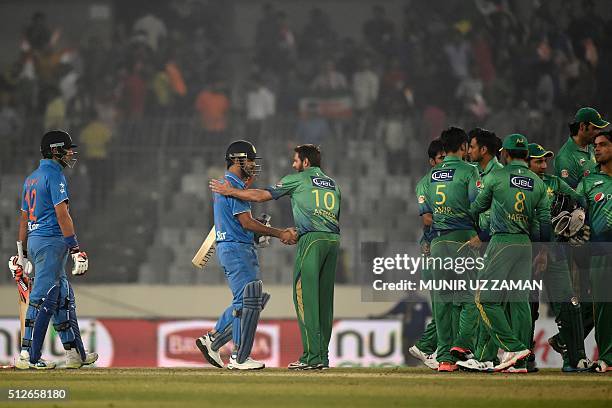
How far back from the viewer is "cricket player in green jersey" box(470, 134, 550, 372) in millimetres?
10961

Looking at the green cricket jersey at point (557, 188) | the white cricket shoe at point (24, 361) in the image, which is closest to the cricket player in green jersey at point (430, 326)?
the green cricket jersey at point (557, 188)

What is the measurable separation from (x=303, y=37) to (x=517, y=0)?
15.6ft

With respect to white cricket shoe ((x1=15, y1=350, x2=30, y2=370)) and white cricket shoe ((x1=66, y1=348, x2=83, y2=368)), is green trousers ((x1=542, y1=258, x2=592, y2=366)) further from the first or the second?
white cricket shoe ((x1=15, y1=350, x2=30, y2=370))

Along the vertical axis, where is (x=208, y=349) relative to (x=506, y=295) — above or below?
below

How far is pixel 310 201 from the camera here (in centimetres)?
1141

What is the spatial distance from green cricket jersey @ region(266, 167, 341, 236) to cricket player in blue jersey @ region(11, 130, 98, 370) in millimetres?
2055

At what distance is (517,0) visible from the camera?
2475 centimetres

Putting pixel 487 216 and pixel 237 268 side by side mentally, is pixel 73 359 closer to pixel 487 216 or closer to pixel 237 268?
pixel 237 268

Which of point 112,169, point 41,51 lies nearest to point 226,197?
point 112,169

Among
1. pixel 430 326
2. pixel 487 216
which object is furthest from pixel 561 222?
pixel 430 326

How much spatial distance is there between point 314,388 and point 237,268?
1.96 metres

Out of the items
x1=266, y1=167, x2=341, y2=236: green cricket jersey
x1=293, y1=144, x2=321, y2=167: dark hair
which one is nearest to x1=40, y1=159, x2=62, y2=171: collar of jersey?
x1=266, y1=167, x2=341, y2=236: green cricket jersey

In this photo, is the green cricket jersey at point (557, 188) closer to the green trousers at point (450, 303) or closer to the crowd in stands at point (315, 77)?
the green trousers at point (450, 303)

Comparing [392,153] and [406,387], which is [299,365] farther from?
[392,153]
